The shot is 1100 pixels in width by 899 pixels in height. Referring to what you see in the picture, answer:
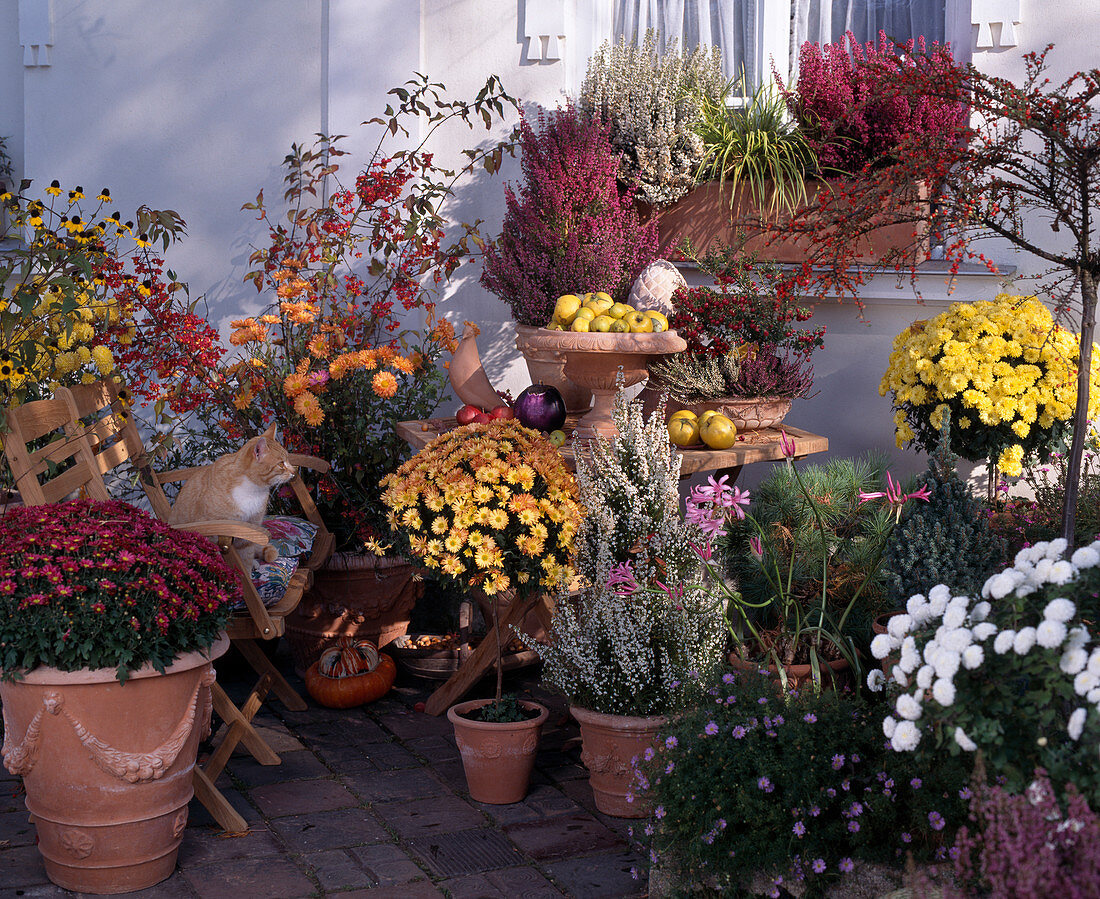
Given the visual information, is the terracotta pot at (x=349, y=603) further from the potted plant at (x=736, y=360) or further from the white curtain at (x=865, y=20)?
the white curtain at (x=865, y=20)

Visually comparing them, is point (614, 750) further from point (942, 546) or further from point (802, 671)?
point (942, 546)

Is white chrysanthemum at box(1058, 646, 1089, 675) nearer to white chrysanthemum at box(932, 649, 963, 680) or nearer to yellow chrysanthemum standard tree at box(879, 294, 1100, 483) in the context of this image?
white chrysanthemum at box(932, 649, 963, 680)

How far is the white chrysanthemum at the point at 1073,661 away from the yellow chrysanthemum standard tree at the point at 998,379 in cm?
205

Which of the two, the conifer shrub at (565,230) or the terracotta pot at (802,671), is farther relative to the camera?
the conifer shrub at (565,230)

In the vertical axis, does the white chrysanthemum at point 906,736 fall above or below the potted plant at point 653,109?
below

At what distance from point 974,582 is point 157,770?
8.26 feet

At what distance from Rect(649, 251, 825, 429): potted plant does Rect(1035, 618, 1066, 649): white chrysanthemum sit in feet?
6.76

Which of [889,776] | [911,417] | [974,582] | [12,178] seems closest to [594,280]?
[911,417]

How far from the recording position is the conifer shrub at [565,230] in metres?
4.64

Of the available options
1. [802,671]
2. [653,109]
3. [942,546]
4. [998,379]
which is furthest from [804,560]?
[653,109]

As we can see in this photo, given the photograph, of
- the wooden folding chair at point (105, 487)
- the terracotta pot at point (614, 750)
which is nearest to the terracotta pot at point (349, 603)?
the wooden folding chair at point (105, 487)

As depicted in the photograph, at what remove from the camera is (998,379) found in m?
3.91

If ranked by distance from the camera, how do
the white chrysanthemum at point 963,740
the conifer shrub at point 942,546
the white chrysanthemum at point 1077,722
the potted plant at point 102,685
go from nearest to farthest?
the white chrysanthemum at point 1077,722 → the white chrysanthemum at point 963,740 → the potted plant at point 102,685 → the conifer shrub at point 942,546

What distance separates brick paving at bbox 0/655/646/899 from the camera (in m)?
3.02
